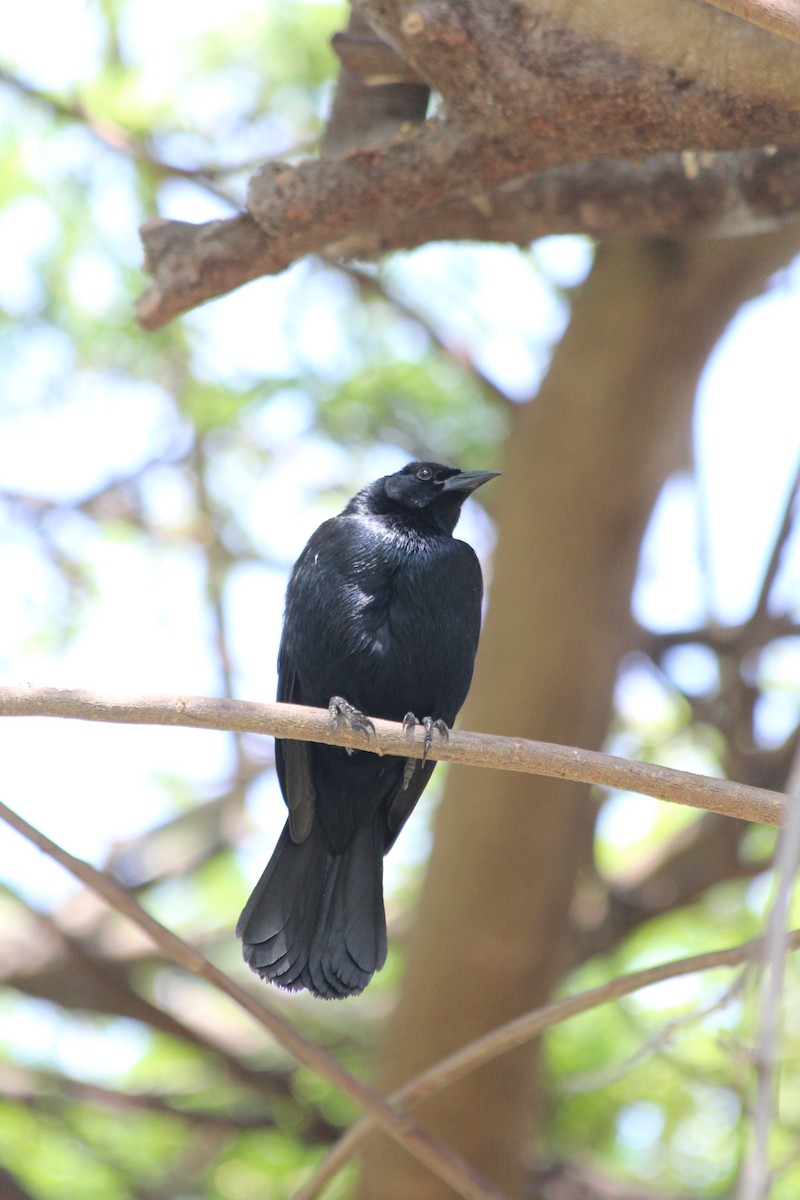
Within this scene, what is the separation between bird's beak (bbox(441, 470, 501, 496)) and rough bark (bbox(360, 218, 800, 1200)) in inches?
26.6

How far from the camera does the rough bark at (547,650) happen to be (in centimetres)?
453

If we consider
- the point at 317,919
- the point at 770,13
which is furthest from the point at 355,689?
the point at 770,13

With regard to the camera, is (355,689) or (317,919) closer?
(317,919)

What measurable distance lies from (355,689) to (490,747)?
4.51 feet

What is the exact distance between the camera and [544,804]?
4.66m

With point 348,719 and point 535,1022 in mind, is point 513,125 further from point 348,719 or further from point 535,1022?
point 535,1022

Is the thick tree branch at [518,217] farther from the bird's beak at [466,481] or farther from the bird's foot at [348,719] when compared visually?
the bird's foot at [348,719]

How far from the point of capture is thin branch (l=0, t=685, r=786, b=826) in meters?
2.46

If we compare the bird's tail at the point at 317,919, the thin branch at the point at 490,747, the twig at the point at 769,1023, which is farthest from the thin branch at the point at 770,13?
the bird's tail at the point at 317,919

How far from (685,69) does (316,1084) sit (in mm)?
4048

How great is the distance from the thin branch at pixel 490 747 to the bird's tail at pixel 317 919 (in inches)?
46.6

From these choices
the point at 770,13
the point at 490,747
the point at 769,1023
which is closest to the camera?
the point at 769,1023

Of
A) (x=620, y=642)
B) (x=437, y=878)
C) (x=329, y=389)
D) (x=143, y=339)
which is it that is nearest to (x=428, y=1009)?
(x=437, y=878)

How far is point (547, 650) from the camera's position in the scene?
483 centimetres
